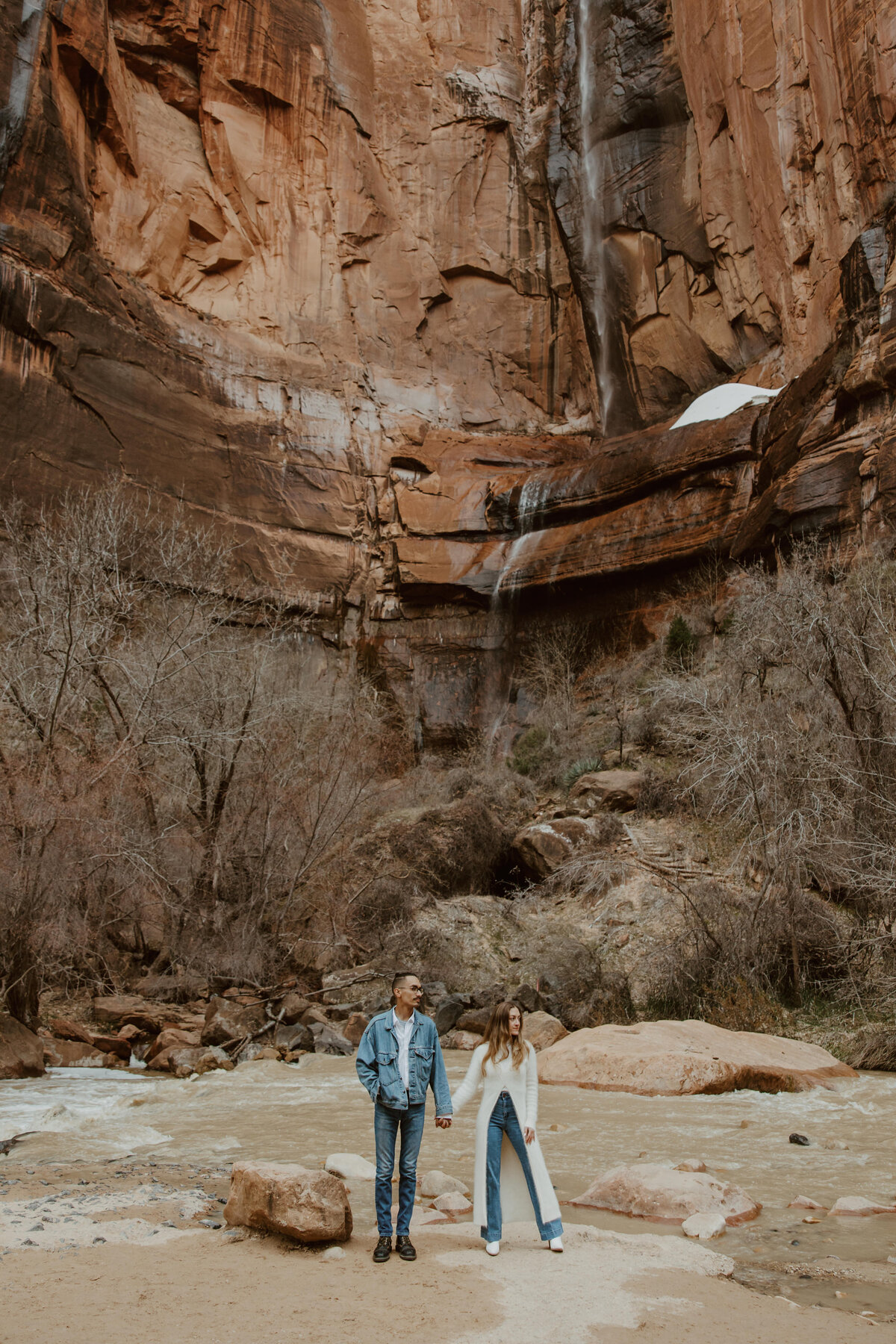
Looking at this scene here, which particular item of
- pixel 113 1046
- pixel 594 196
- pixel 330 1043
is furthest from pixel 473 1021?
pixel 594 196

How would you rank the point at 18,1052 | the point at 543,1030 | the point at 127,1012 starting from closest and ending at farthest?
the point at 18,1052, the point at 543,1030, the point at 127,1012

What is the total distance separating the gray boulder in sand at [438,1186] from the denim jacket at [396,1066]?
1378 mm

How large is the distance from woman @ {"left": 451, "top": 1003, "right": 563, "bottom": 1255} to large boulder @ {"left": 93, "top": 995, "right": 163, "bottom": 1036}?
24.7ft

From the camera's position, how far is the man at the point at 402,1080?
14.1 ft

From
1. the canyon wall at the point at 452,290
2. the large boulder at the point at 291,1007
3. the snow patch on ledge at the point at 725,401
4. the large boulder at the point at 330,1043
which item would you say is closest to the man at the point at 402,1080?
the large boulder at the point at 330,1043

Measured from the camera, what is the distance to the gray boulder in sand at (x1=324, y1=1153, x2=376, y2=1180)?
5.74 meters

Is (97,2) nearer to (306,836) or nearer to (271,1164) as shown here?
(306,836)

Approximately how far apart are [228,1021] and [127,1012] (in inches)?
55.8

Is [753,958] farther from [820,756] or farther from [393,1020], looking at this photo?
[393,1020]

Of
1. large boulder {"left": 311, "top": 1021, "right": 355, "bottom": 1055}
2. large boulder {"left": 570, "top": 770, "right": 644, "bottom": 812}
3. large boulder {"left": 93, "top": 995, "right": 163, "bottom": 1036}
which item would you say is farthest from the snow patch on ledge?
large boulder {"left": 93, "top": 995, "right": 163, "bottom": 1036}

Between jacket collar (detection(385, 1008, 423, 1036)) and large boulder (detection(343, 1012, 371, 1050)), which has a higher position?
jacket collar (detection(385, 1008, 423, 1036))

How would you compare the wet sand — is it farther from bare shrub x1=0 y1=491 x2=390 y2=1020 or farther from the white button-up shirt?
bare shrub x1=0 y1=491 x2=390 y2=1020

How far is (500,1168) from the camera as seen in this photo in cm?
435

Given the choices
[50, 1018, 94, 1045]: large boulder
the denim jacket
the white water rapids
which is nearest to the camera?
the denim jacket
